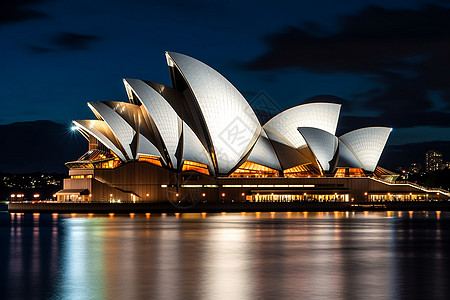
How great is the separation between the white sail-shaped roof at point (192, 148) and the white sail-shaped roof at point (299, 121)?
36.4ft

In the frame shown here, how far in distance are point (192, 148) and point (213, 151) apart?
8.15ft

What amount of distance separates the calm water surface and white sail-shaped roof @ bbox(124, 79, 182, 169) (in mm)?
31667

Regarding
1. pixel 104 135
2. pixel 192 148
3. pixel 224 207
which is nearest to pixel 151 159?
pixel 192 148

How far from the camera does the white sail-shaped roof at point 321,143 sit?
255 ft

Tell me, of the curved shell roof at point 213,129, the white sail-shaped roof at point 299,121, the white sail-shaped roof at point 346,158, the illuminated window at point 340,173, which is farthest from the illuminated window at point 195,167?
the white sail-shaped roof at point 346,158

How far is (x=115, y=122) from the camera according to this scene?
2862 inches

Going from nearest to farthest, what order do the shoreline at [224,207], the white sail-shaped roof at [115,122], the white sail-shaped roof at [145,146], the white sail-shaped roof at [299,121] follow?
the white sail-shaped roof at [115,122]
the white sail-shaped roof at [145,146]
the shoreline at [224,207]
the white sail-shaped roof at [299,121]

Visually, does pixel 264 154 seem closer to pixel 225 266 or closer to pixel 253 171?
pixel 253 171

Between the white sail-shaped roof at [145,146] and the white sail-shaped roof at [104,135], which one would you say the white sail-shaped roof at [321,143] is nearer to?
the white sail-shaped roof at [145,146]

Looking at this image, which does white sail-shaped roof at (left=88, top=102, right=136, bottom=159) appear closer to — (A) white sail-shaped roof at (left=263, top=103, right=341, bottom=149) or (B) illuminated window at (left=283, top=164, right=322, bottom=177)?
(A) white sail-shaped roof at (left=263, top=103, right=341, bottom=149)

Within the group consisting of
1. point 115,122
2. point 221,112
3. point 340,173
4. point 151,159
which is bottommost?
point 340,173

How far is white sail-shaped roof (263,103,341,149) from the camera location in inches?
3164

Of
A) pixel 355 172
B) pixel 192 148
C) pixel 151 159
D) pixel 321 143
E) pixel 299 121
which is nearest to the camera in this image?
pixel 192 148

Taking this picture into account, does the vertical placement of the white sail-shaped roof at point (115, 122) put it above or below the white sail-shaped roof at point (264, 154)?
above
